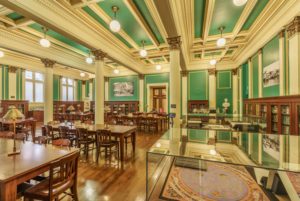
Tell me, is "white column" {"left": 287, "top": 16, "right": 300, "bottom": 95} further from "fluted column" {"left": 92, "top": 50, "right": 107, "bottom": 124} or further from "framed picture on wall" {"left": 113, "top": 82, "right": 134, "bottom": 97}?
"framed picture on wall" {"left": 113, "top": 82, "right": 134, "bottom": 97}

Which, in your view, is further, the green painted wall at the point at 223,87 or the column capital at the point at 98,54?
the green painted wall at the point at 223,87

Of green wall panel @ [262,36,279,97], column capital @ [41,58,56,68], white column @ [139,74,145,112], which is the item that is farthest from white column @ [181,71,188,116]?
column capital @ [41,58,56,68]

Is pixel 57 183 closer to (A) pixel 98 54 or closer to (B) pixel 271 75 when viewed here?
(A) pixel 98 54

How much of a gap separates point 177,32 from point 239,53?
5.62 meters

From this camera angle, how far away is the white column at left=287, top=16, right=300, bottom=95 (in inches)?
148

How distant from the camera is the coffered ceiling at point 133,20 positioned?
3.88 m

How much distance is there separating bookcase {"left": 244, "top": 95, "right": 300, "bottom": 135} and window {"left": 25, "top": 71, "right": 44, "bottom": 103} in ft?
47.6

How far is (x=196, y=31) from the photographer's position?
613cm

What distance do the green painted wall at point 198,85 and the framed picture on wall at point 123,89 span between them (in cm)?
495

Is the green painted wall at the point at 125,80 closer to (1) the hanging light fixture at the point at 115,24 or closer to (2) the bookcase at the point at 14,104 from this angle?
(2) the bookcase at the point at 14,104

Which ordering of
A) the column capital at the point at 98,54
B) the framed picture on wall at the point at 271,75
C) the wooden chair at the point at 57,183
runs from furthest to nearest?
the column capital at the point at 98,54 < the framed picture on wall at the point at 271,75 < the wooden chair at the point at 57,183

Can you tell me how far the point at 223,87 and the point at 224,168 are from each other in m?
7.76

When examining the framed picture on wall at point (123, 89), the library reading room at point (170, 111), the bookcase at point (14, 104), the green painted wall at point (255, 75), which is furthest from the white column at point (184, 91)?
the bookcase at point (14, 104)

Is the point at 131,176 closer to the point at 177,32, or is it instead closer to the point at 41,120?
the point at 177,32
